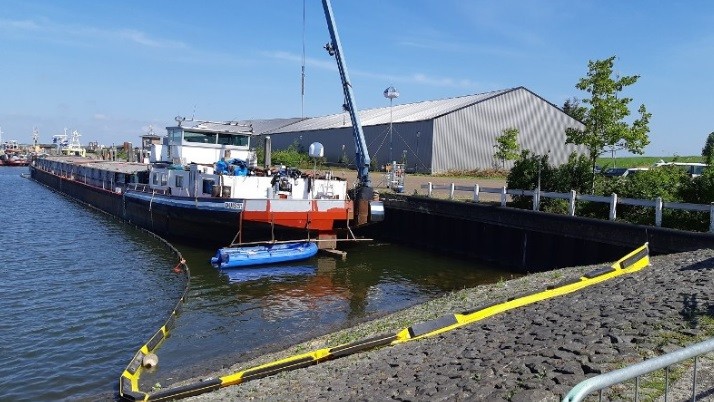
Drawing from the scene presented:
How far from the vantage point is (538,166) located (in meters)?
24.3

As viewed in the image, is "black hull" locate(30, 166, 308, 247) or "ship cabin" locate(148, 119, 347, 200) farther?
"ship cabin" locate(148, 119, 347, 200)

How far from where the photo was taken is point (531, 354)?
310 inches

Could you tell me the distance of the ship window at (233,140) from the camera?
30.3 m

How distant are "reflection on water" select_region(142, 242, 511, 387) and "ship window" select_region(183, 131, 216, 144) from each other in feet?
21.8

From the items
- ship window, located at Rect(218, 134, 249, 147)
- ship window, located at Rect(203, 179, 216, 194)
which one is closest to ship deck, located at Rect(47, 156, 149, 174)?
ship window, located at Rect(218, 134, 249, 147)

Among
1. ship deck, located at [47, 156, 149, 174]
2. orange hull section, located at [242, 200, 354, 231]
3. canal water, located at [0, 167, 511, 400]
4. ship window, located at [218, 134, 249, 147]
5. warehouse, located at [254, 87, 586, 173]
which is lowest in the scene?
canal water, located at [0, 167, 511, 400]

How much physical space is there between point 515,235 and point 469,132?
23.9 metres

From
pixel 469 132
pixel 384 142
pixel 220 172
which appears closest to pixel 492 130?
pixel 469 132

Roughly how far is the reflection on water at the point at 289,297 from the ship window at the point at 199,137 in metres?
6.64

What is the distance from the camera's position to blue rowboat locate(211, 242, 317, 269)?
816 inches

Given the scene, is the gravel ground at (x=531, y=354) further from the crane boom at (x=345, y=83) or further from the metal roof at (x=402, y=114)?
the metal roof at (x=402, y=114)

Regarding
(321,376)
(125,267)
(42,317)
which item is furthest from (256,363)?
(125,267)

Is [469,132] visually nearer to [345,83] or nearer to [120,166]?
[345,83]

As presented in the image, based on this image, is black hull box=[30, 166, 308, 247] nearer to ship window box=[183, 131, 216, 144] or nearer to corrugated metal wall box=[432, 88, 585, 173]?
ship window box=[183, 131, 216, 144]
